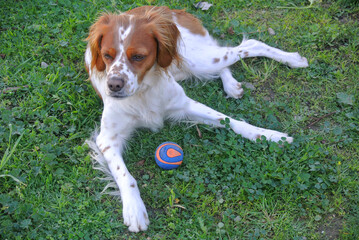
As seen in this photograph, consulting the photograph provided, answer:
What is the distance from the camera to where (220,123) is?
3277 mm

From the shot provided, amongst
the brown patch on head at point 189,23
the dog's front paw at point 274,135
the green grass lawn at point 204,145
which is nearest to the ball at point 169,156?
the green grass lawn at point 204,145

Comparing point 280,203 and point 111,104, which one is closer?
point 280,203

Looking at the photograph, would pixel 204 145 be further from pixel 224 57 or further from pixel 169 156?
pixel 224 57

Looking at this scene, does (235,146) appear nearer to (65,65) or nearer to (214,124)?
(214,124)

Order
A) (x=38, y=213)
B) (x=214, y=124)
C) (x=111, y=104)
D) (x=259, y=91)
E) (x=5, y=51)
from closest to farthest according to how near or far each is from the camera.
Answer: (x=38, y=213) → (x=111, y=104) → (x=214, y=124) → (x=259, y=91) → (x=5, y=51)

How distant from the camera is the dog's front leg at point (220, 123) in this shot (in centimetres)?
322

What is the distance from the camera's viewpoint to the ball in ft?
9.80

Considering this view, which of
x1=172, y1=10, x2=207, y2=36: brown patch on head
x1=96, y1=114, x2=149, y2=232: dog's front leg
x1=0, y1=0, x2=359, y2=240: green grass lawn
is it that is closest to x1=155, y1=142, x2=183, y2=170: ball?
x1=0, y1=0, x2=359, y2=240: green grass lawn

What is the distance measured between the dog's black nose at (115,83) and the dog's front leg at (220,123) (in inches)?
35.1

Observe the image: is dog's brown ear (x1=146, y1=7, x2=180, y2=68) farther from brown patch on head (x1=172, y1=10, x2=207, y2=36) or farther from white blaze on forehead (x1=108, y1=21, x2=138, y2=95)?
brown patch on head (x1=172, y1=10, x2=207, y2=36)

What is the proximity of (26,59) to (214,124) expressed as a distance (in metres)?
2.07

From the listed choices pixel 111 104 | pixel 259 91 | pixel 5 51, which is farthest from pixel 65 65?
pixel 259 91

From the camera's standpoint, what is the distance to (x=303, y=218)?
2.76m

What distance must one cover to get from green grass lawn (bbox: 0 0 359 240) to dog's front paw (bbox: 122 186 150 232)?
0.19 ft
